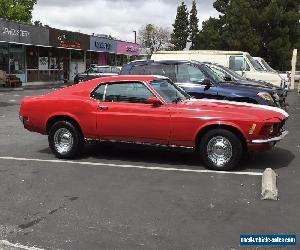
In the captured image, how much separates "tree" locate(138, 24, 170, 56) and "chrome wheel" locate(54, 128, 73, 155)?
85.2 m

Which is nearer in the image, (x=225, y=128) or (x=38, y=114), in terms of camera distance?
(x=225, y=128)

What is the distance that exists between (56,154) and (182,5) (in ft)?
217

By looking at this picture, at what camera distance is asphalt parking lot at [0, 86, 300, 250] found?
4.93 metres

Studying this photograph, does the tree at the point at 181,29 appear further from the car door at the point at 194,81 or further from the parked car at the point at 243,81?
the car door at the point at 194,81

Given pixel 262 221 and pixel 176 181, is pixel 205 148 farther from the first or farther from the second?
pixel 262 221

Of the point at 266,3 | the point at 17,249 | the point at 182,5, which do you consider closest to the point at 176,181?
the point at 17,249

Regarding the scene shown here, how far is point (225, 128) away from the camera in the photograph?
7.65 m

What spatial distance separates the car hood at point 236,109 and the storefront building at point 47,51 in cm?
2713

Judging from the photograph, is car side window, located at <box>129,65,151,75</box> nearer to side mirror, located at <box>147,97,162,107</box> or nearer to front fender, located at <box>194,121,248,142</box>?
side mirror, located at <box>147,97,162,107</box>

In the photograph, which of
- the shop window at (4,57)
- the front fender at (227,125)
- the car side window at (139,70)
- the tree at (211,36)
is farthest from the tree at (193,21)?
the front fender at (227,125)

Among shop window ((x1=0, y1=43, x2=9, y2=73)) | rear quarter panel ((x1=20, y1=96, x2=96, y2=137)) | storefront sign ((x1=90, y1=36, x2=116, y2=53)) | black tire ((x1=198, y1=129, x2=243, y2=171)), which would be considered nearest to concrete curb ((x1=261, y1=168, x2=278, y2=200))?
black tire ((x1=198, y1=129, x2=243, y2=171))

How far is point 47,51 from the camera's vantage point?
4062 cm

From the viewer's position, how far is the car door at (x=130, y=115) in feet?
26.1

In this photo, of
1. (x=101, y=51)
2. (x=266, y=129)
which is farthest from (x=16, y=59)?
(x=266, y=129)
